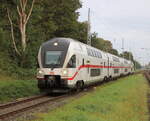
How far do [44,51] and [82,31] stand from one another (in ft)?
104

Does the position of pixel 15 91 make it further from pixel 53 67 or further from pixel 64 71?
pixel 64 71

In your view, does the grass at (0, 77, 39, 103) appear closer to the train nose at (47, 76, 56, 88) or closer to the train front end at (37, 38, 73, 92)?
the train front end at (37, 38, 73, 92)

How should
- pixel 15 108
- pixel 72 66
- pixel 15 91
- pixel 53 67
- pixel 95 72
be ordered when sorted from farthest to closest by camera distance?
1. pixel 95 72
2. pixel 72 66
3. pixel 15 91
4. pixel 53 67
5. pixel 15 108

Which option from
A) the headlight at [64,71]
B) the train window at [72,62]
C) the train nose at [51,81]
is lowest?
the train nose at [51,81]

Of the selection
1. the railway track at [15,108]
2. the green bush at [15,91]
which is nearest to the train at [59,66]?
the green bush at [15,91]

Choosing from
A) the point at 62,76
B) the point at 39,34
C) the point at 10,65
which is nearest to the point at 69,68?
the point at 62,76

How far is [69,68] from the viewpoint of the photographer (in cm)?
1767

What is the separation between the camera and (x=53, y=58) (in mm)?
17875

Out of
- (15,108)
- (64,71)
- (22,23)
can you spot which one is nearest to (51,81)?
(64,71)

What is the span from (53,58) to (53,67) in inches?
23.5

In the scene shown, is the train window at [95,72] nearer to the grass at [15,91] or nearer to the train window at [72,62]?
the train window at [72,62]

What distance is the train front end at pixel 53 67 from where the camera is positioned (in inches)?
688

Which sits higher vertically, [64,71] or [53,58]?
[53,58]

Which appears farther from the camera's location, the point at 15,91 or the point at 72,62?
the point at 72,62
